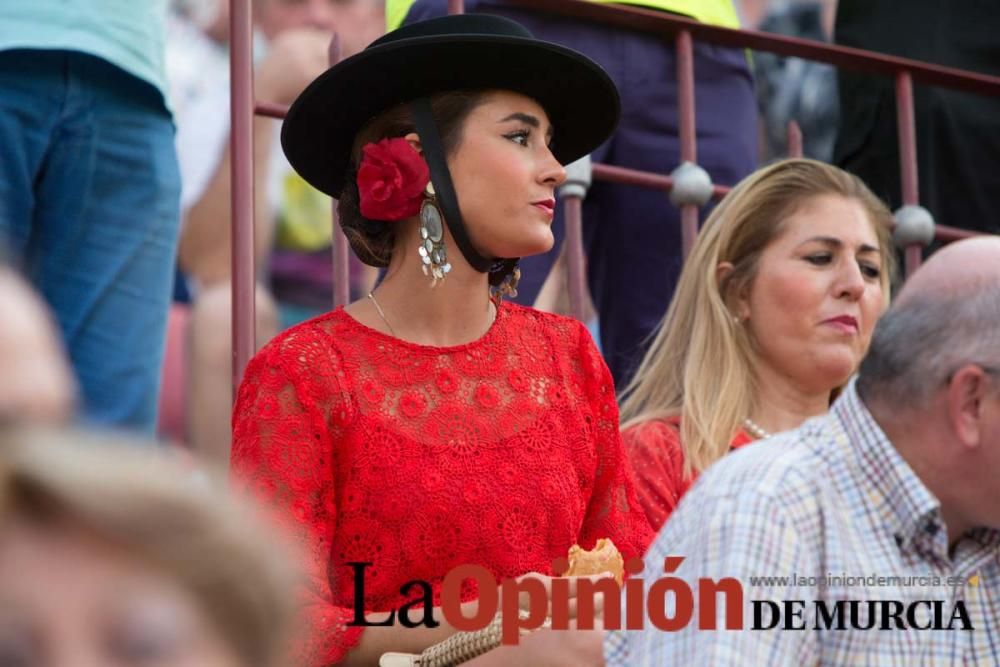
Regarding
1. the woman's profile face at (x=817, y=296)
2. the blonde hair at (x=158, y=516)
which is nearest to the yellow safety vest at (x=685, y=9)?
the woman's profile face at (x=817, y=296)

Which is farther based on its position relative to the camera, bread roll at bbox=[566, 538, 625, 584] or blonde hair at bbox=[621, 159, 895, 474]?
blonde hair at bbox=[621, 159, 895, 474]

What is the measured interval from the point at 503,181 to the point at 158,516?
271 centimetres

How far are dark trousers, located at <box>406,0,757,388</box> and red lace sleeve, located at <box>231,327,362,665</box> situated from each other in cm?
126

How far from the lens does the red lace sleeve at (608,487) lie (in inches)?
139

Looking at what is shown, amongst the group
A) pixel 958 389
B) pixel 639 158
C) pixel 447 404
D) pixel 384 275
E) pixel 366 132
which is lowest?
pixel 958 389

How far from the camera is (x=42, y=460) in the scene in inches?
32.6

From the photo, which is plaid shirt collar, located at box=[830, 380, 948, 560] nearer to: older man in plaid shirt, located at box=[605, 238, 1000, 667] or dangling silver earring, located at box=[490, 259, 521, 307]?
older man in plaid shirt, located at box=[605, 238, 1000, 667]

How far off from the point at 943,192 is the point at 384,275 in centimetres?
191

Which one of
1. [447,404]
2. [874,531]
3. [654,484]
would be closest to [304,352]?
[447,404]

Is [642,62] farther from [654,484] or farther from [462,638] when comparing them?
[462,638]

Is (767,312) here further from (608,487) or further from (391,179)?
(391,179)

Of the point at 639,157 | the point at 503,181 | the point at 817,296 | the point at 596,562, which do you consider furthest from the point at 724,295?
the point at 596,562

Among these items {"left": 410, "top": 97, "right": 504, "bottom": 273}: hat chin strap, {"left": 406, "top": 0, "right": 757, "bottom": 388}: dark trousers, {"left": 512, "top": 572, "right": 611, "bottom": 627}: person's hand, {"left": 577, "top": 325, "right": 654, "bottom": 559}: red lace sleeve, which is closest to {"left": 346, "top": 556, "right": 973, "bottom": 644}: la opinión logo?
{"left": 512, "top": 572, "right": 611, "bottom": 627}: person's hand

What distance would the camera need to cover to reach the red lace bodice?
124 inches
